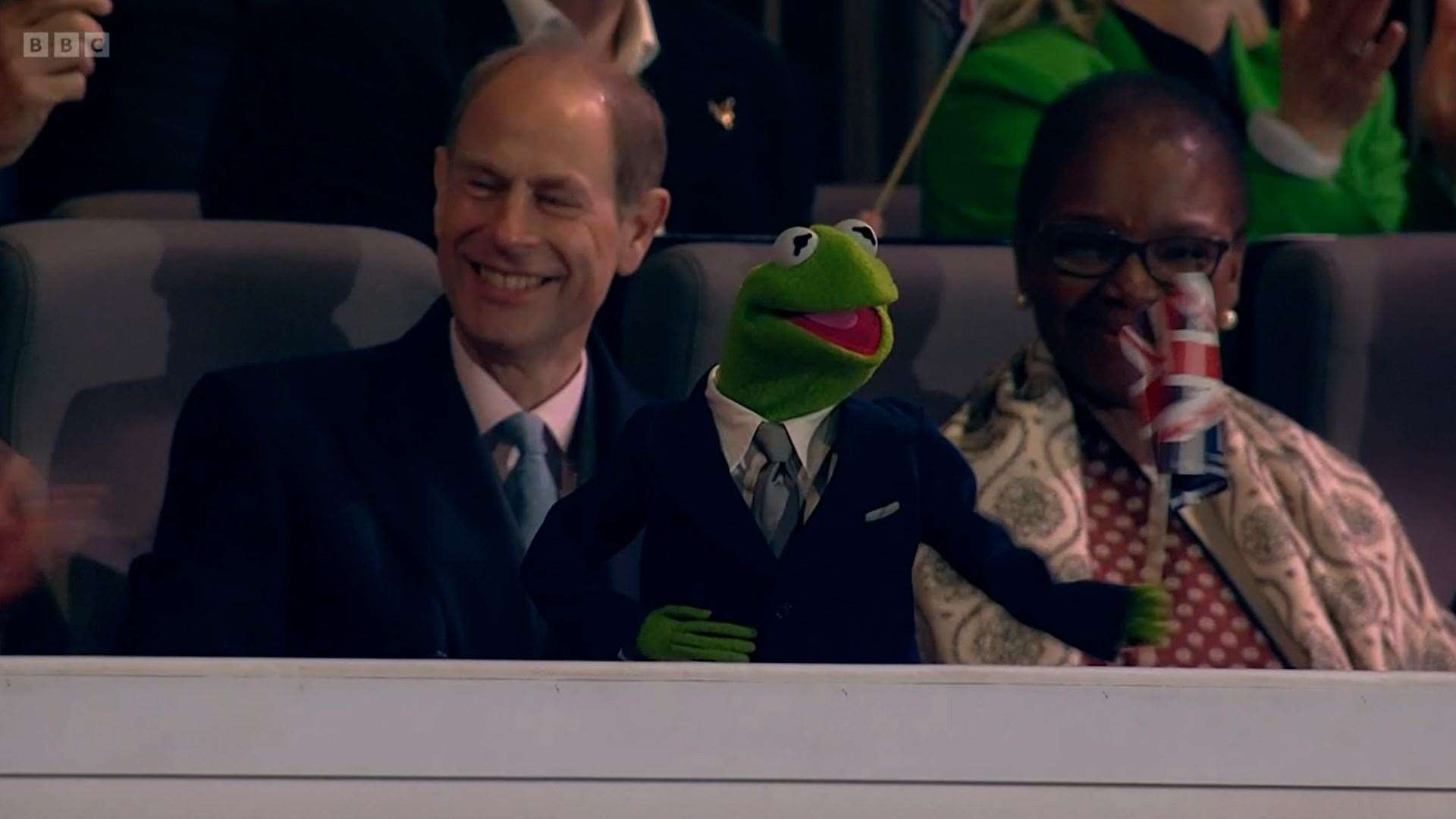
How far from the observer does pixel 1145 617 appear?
180 cm

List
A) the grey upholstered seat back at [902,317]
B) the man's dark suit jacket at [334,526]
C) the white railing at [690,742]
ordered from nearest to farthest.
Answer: the white railing at [690,742]
the man's dark suit jacket at [334,526]
the grey upholstered seat back at [902,317]

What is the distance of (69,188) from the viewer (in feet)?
7.13

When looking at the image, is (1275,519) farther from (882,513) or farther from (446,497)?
(446,497)

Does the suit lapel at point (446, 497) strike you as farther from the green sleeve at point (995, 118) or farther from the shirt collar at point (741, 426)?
the green sleeve at point (995, 118)

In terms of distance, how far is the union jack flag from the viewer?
2025 millimetres

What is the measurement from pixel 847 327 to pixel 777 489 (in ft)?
0.45

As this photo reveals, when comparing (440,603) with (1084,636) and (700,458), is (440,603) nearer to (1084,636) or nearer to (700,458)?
(700,458)

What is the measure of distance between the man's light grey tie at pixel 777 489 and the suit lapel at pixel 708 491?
13 mm

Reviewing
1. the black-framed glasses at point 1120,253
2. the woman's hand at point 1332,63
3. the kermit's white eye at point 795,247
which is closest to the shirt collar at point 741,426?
the kermit's white eye at point 795,247

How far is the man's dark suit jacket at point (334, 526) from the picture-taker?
1.90m

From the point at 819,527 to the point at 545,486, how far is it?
0.28 metres

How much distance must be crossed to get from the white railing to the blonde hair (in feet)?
3.02

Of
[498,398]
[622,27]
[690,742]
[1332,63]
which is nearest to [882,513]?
[690,742]

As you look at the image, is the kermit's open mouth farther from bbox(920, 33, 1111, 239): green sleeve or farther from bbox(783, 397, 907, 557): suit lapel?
bbox(920, 33, 1111, 239): green sleeve
